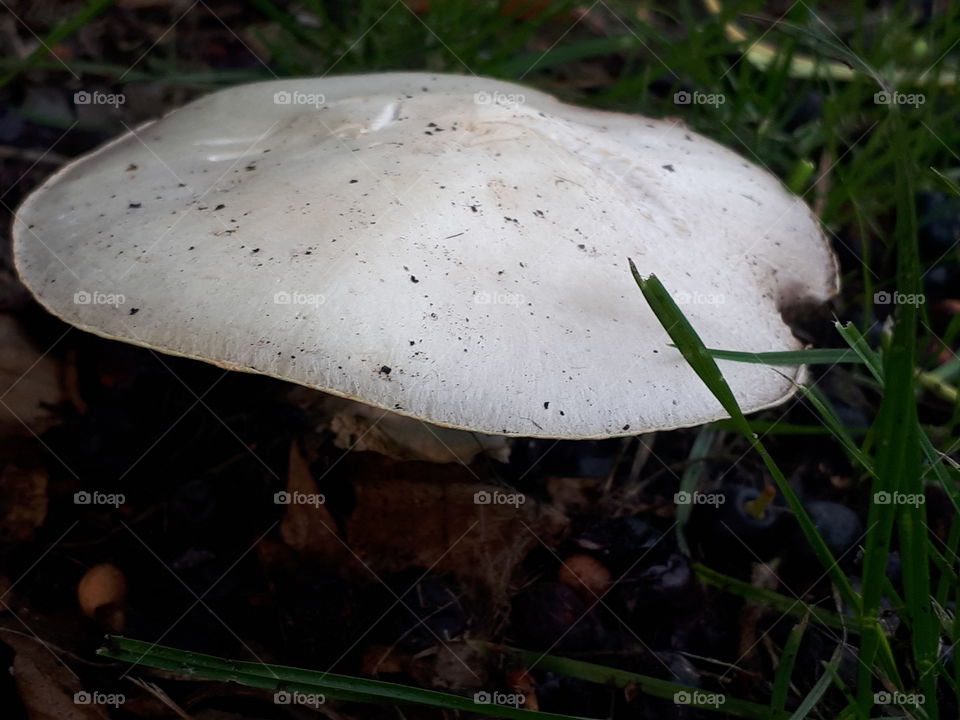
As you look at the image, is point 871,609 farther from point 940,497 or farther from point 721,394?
point 940,497

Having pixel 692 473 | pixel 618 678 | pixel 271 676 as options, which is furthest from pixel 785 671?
pixel 271 676

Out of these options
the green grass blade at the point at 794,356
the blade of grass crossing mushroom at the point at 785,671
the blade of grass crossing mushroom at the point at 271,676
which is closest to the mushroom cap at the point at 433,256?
the green grass blade at the point at 794,356

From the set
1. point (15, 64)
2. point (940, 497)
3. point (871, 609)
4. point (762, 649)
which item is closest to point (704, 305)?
point (871, 609)

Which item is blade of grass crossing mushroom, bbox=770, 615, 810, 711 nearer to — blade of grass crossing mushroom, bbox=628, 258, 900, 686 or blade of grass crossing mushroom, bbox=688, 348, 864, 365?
blade of grass crossing mushroom, bbox=628, 258, 900, 686

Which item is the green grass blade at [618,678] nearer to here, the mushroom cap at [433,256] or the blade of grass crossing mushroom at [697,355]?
the blade of grass crossing mushroom at [697,355]

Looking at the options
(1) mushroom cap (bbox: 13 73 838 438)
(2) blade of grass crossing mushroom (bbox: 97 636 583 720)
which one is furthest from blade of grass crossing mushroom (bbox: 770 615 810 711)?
(2) blade of grass crossing mushroom (bbox: 97 636 583 720)
